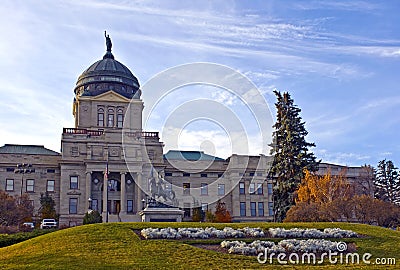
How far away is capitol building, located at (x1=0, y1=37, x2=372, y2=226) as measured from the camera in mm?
70625

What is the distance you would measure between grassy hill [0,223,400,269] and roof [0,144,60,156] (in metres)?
53.8

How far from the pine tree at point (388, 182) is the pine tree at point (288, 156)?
29.8 m

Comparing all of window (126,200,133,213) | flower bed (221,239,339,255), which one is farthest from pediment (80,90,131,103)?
flower bed (221,239,339,255)

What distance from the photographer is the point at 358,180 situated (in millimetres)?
77438

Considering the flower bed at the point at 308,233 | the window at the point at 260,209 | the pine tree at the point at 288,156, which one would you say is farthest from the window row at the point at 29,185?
the flower bed at the point at 308,233

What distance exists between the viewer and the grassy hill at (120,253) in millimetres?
19319

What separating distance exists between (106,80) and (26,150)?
1608cm

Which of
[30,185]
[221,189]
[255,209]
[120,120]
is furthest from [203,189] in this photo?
[30,185]

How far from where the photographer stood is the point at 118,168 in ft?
233

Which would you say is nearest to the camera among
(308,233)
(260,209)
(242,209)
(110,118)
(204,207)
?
A: (308,233)

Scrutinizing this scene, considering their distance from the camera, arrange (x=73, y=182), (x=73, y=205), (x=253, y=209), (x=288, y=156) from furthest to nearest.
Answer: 1. (x=253, y=209)
2. (x=73, y=182)
3. (x=73, y=205)
4. (x=288, y=156)

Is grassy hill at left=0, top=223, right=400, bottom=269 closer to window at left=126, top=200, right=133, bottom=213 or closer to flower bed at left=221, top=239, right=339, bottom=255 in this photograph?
flower bed at left=221, top=239, right=339, bottom=255

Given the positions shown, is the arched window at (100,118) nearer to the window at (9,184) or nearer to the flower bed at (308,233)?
the window at (9,184)

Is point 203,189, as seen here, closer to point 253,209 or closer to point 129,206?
point 253,209
